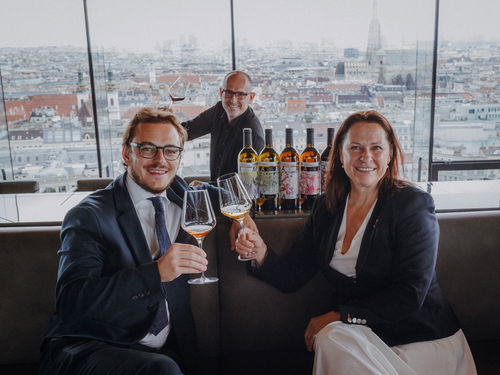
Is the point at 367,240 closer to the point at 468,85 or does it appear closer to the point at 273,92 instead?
the point at 273,92

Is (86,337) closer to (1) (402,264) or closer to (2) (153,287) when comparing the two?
(2) (153,287)

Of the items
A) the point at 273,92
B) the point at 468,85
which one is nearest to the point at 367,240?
the point at 273,92

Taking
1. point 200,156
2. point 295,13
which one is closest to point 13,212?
point 200,156

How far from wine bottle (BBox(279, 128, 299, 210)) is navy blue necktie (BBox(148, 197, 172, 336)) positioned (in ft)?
1.57

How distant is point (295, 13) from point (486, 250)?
3.45m

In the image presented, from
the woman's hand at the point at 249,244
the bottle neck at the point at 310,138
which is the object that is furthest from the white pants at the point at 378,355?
the bottle neck at the point at 310,138

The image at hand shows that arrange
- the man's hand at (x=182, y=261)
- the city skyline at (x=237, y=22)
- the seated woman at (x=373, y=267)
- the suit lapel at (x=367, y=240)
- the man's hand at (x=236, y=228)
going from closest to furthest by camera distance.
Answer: the man's hand at (x=182, y=261), the seated woman at (x=373, y=267), the suit lapel at (x=367, y=240), the man's hand at (x=236, y=228), the city skyline at (x=237, y=22)

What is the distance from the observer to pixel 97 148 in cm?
478

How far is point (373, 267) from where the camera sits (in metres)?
1.46

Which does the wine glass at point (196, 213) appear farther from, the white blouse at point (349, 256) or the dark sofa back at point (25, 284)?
the dark sofa back at point (25, 284)

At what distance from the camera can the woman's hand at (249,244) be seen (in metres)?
1.48

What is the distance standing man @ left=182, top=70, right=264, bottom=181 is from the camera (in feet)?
9.10

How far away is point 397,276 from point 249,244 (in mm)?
482

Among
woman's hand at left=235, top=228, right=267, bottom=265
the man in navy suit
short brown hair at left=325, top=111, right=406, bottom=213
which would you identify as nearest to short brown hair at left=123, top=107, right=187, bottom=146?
the man in navy suit
